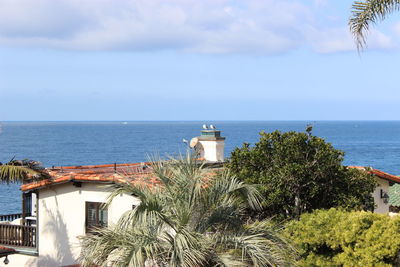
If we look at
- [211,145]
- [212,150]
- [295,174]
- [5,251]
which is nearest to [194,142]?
[211,145]

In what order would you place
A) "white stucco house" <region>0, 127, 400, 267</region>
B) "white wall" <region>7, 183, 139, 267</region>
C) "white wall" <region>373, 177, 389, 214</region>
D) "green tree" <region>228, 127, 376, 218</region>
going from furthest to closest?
"white wall" <region>373, 177, 389, 214</region> → "white wall" <region>7, 183, 139, 267</region> → "white stucco house" <region>0, 127, 400, 267</region> → "green tree" <region>228, 127, 376, 218</region>

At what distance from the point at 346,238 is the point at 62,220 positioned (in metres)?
10.5

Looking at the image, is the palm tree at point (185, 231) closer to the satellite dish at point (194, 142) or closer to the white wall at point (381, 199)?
the white wall at point (381, 199)

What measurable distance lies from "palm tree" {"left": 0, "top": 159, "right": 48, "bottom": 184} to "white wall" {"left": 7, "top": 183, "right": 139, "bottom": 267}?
149 centimetres

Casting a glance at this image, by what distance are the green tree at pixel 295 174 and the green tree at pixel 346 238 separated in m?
1.63

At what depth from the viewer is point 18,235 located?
74.3 feet

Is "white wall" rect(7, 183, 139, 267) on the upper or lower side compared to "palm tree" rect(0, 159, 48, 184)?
lower

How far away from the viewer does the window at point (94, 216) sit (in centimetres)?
2058

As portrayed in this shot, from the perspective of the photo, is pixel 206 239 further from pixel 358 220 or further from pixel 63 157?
pixel 63 157

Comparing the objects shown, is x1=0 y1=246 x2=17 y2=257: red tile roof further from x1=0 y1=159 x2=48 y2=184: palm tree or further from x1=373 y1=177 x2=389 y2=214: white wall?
x1=373 y1=177 x2=389 y2=214: white wall

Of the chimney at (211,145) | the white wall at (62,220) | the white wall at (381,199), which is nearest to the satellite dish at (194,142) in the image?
the chimney at (211,145)

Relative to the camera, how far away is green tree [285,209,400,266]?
14.1 m

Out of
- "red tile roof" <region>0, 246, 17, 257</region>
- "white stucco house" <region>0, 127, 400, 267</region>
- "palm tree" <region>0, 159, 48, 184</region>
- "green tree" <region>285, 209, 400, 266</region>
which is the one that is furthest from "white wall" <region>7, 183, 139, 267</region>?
"green tree" <region>285, 209, 400, 266</region>

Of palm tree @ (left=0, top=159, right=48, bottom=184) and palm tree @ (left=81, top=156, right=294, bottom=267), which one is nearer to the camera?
palm tree @ (left=81, top=156, right=294, bottom=267)
